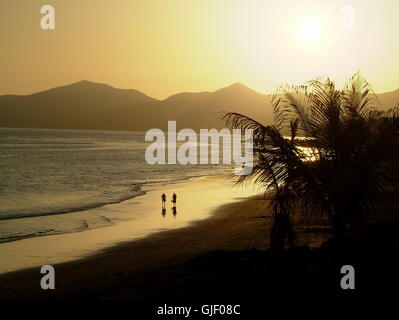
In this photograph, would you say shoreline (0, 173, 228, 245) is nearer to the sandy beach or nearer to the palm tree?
the sandy beach

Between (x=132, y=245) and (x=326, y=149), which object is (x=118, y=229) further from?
(x=326, y=149)

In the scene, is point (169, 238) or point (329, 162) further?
point (169, 238)

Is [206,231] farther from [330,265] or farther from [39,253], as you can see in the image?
[330,265]

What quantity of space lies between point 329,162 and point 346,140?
435mm

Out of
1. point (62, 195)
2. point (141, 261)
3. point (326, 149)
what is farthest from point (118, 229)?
point (62, 195)

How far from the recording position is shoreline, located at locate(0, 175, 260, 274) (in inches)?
604

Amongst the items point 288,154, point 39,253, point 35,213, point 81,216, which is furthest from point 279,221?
point 35,213

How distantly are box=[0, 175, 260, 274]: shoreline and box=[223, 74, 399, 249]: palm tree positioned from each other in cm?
940

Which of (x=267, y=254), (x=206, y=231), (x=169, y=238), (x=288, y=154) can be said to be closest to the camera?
(x=288, y=154)

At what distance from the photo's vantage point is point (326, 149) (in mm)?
7629

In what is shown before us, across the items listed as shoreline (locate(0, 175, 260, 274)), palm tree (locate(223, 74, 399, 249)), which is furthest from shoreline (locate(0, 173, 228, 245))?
palm tree (locate(223, 74, 399, 249))

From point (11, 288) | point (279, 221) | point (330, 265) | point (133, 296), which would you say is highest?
point (279, 221)

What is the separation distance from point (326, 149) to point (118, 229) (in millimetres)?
14172

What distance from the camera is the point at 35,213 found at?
25.6 m
